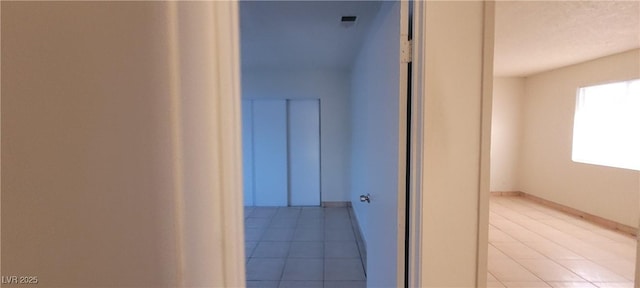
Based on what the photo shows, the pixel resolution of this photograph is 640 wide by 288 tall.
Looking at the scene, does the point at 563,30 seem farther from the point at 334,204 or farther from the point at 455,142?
the point at 334,204

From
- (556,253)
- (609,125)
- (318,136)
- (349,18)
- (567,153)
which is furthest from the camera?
(318,136)

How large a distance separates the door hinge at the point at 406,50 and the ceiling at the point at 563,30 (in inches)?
64.8

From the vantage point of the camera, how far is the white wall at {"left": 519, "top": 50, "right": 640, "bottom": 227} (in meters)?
3.18

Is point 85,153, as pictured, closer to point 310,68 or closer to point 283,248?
point 283,248

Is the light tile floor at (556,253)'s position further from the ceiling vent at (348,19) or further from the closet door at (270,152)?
the closet door at (270,152)

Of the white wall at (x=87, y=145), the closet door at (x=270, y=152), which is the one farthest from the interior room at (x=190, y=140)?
the closet door at (x=270, y=152)

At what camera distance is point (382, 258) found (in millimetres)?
1385

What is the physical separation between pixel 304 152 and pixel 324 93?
41.1 inches

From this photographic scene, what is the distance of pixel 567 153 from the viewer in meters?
3.97

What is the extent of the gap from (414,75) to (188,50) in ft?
2.49

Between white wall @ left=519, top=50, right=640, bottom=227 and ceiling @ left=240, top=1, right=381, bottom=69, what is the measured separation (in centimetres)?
339

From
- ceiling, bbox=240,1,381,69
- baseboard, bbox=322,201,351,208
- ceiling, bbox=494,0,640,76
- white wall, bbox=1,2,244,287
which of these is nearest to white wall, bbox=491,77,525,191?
ceiling, bbox=494,0,640,76

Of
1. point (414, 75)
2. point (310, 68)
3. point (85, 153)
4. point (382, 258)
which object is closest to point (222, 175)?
point (85, 153)

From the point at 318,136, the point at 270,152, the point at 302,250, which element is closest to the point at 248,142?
the point at 270,152
